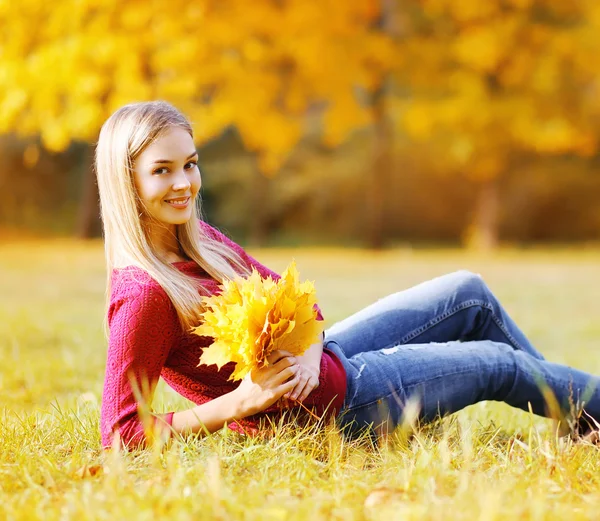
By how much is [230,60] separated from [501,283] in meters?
5.44

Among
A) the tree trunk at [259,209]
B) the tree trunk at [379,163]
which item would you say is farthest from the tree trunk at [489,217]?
the tree trunk at [259,209]

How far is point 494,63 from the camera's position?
13031mm

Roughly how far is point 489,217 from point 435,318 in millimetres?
12518

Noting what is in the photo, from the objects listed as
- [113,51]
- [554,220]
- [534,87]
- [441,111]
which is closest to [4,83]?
[113,51]

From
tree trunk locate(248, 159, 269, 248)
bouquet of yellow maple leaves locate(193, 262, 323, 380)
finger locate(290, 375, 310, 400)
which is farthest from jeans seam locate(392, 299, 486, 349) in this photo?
tree trunk locate(248, 159, 269, 248)

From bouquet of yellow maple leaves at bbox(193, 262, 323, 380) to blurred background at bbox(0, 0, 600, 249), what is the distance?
8.94 meters

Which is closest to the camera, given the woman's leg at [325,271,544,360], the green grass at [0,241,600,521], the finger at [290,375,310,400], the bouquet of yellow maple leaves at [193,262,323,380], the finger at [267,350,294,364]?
the green grass at [0,241,600,521]

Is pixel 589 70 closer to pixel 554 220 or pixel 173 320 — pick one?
pixel 554 220

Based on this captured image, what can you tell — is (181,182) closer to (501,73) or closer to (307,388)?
(307,388)

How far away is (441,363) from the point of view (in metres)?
2.62

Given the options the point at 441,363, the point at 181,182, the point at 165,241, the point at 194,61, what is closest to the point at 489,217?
the point at 194,61

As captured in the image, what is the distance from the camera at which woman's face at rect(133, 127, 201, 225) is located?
2.50 metres

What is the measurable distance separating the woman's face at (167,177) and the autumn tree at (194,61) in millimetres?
8280

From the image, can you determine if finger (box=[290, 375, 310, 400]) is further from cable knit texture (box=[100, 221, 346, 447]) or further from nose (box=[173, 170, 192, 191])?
nose (box=[173, 170, 192, 191])
